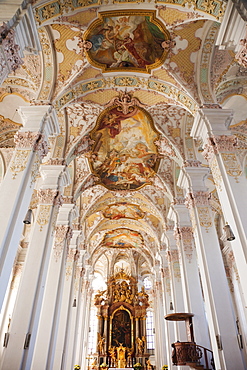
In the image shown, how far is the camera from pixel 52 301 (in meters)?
9.59

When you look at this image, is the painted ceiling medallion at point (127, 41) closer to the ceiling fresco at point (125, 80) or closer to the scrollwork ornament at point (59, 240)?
the ceiling fresco at point (125, 80)

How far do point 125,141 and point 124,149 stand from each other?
48 cm

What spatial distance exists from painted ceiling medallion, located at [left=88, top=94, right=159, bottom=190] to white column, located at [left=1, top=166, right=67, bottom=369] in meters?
2.92

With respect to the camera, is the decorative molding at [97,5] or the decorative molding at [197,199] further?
the decorative molding at [197,199]

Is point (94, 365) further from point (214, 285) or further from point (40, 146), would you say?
point (40, 146)

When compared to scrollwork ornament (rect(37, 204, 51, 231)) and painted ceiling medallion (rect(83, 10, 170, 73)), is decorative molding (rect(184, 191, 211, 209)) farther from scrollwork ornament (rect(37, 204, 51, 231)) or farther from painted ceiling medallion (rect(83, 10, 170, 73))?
scrollwork ornament (rect(37, 204, 51, 231))

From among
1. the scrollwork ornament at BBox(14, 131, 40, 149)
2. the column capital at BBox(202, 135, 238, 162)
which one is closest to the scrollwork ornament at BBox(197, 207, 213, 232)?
the column capital at BBox(202, 135, 238, 162)

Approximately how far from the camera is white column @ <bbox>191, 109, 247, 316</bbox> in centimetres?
583

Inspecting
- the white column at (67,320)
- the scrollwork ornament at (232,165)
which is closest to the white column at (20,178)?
the scrollwork ornament at (232,165)

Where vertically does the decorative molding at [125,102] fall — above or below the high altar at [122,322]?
above

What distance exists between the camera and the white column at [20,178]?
5.67 metres

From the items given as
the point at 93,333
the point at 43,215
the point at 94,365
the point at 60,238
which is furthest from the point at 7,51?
the point at 93,333

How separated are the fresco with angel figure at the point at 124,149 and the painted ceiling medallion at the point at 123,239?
785 centimetres

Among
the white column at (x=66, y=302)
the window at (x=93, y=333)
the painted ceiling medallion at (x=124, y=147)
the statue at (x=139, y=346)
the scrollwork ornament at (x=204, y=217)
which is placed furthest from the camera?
the window at (x=93, y=333)
